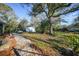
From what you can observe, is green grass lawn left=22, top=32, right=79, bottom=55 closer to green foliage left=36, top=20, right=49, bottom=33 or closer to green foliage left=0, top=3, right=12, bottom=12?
green foliage left=36, top=20, right=49, bottom=33

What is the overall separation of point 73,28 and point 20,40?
47cm

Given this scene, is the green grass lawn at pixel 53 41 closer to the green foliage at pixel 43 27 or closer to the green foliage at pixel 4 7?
the green foliage at pixel 43 27

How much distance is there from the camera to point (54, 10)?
1.71m

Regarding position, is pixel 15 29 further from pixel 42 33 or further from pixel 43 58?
pixel 43 58

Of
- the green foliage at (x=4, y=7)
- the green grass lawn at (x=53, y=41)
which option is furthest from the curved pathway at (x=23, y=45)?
the green foliage at (x=4, y=7)

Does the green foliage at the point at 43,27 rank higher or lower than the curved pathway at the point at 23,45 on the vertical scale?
higher

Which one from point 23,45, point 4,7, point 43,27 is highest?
point 4,7

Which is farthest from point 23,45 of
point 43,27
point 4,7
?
point 4,7

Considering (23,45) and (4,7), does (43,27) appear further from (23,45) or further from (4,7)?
(4,7)

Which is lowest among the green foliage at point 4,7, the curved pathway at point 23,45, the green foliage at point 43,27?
the curved pathway at point 23,45

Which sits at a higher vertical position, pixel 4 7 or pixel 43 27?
pixel 4 7

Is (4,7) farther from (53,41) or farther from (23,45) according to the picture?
(53,41)

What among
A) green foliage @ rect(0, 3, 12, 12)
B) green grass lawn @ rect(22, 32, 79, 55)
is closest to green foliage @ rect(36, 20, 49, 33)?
green grass lawn @ rect(22, 32, 79, 55)

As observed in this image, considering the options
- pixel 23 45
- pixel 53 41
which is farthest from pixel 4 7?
pixel 53 41
